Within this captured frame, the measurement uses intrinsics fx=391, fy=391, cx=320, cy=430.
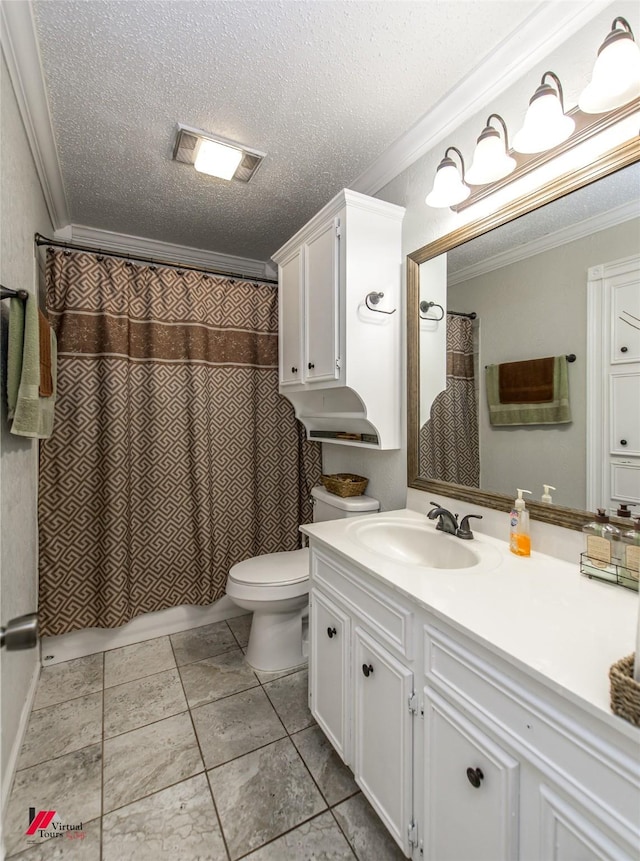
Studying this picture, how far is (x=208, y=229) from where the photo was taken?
96.5 inches

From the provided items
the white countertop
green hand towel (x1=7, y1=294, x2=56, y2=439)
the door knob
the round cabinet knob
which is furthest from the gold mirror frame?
green hand towel (x1=7, y1=294, x2=56, y2=439)

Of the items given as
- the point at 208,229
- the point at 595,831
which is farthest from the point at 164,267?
the point at 595,831

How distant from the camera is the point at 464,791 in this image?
819 mm

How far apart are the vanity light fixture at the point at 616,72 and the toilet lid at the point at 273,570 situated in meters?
1.92

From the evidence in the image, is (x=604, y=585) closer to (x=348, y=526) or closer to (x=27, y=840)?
(x=348, y=526)

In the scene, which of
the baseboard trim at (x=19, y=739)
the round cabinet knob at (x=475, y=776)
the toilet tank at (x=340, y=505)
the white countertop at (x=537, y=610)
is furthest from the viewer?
the toilet tank at (x=340, y=505)

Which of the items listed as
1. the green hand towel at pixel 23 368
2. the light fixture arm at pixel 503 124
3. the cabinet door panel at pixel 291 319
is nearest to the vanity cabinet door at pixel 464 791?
the green hand towel at pixel 23 368

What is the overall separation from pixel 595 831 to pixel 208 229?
2.86 metres

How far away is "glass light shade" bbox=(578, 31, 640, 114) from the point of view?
92 centimetres

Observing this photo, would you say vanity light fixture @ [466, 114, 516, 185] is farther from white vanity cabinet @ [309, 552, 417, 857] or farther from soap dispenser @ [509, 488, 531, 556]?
white vanity cabinet @ [309, 552, 417, 857]

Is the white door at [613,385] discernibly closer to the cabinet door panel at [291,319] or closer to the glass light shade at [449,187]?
the glass light shade at [449,187]

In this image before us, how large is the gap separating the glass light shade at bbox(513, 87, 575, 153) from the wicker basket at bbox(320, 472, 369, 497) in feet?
4.92

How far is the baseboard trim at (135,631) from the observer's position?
200 cm

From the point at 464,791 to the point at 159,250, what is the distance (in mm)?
3037
